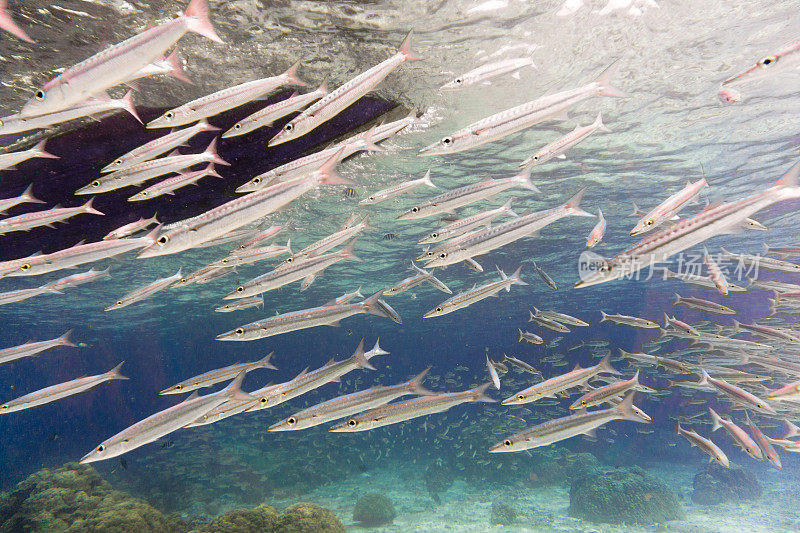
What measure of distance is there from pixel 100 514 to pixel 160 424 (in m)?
9.35

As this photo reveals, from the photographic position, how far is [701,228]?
121 inches

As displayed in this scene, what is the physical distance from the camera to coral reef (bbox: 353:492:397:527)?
677 inches

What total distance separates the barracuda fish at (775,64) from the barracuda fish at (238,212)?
3.47 meters

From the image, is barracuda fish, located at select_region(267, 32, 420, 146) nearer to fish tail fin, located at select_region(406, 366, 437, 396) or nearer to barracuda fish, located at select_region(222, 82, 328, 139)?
barracuda fish, located at select_region(222, 82, 328, 139)

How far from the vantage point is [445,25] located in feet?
23.5

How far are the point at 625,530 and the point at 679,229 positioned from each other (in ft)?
62.7

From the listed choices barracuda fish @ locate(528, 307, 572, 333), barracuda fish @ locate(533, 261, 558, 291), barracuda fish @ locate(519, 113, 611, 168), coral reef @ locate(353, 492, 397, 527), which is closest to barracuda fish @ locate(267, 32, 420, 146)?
barracuda fish @ locate(519, 113, 611, 168)

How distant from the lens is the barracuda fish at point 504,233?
4.23 m

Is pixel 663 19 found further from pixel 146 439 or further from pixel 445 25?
pixel 146 439

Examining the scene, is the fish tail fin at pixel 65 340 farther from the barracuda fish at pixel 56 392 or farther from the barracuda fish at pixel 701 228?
the barracuda fish at pixel 701 228

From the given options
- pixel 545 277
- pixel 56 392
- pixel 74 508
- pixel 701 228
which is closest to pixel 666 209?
pixel 701 228

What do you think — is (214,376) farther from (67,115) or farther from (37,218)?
(67,115)

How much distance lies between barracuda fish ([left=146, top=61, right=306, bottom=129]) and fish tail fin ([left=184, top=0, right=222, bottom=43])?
0.76 meters

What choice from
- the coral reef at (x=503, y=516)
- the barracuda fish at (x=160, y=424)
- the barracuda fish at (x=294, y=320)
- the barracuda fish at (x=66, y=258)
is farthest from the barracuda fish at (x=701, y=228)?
the coral reef at (x=503, y=516)
